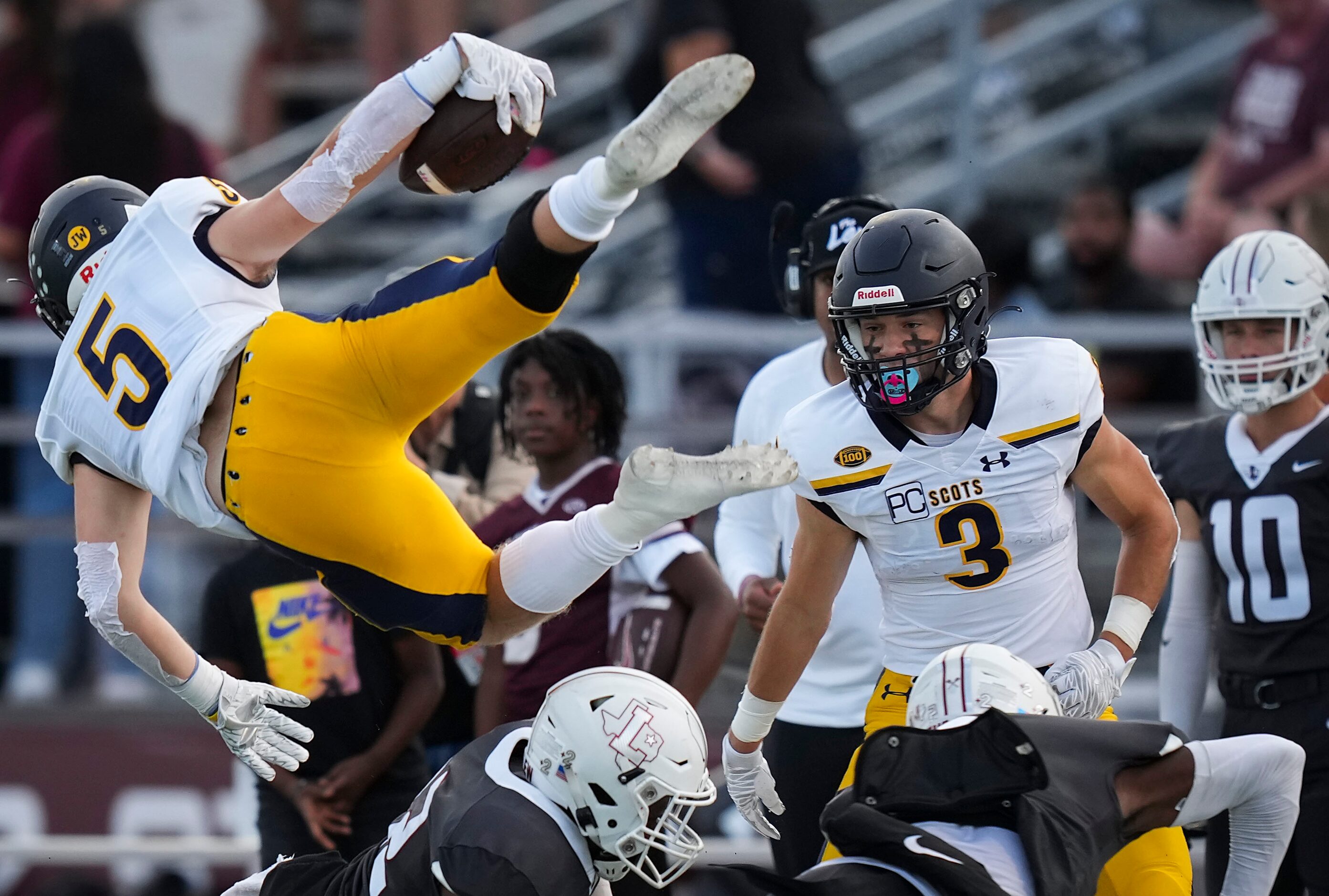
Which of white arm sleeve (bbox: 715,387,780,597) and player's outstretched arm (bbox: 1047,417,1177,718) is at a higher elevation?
player's outstretched arm (bbox: 1047,417,1177,718)

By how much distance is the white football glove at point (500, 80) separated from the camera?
11.2 ft

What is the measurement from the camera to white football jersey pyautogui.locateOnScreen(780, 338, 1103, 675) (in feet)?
11.4

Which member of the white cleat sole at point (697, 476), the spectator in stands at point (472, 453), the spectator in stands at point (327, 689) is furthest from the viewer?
the spectator in stands at point (472, 453)

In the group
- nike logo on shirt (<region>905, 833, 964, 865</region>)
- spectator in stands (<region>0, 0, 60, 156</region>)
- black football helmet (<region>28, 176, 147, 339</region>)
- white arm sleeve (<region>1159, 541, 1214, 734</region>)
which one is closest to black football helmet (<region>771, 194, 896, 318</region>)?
white arm sleeve (<region>1159, 541, 1214, 734</region>)

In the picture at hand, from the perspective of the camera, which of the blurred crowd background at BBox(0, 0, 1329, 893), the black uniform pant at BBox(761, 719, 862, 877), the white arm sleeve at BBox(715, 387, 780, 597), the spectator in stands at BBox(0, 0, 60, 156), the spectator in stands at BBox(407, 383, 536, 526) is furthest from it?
the spectator in stands at BBox(0, 0, 60, 156)

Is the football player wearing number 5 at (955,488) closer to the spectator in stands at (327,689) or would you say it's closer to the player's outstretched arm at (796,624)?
the player's outstretched arm at (796,624)

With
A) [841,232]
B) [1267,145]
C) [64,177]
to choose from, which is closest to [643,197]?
[64,177]

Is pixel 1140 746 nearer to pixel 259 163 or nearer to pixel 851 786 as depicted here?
pixel 851 786

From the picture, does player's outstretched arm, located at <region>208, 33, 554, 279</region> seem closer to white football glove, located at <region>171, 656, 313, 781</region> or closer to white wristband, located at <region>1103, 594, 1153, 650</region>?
white football glove, located at <region>171, 656, 313, 781</region>

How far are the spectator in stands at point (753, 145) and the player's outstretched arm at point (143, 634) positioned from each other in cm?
372

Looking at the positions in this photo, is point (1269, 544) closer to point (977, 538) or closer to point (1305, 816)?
point (1305, 816)

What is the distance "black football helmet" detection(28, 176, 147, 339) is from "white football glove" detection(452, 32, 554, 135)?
862 millimetres

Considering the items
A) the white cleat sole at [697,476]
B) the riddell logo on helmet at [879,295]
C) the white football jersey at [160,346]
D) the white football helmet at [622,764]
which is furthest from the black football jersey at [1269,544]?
the white football jersey at [160,346]

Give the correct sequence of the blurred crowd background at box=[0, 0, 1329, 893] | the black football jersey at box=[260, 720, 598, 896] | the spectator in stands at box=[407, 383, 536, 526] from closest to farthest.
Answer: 1. the black football jersey at box=[260, 720, 598, 896]
2. the spectator in stands at box=[407, 383, 536, 526]
3. the blurred crowd background at box=[0, 0, 1329, 893]
